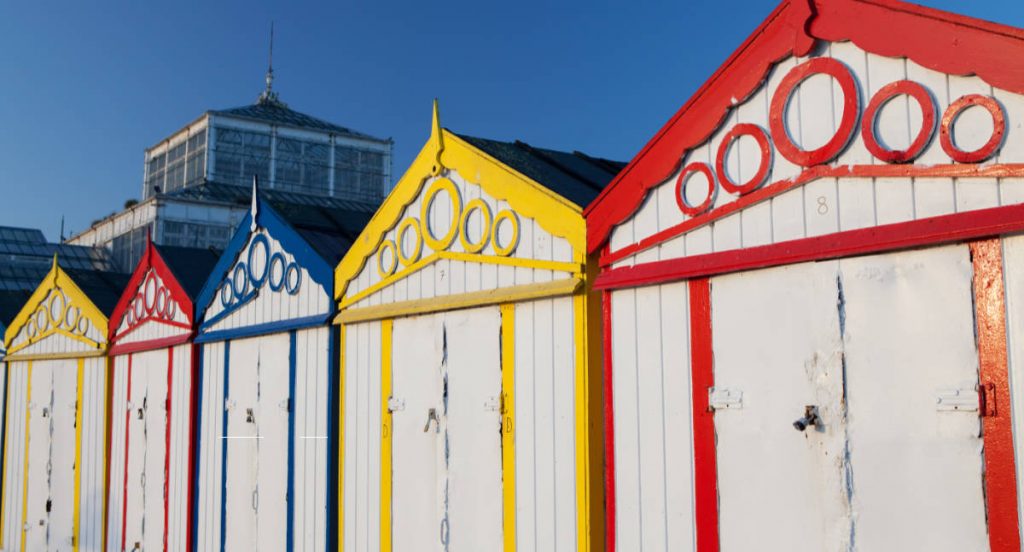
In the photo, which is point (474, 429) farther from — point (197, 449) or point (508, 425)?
point (197, 449)

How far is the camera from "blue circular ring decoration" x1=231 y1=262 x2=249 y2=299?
30.8 feet

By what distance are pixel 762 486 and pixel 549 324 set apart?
5.67 feet

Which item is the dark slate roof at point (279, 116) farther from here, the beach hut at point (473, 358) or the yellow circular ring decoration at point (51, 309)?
the beach hut at point (473, 358)

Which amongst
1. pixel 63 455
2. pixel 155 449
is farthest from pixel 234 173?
pixel 155 449

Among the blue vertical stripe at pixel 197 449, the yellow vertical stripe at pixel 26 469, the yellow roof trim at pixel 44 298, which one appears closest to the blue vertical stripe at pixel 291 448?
the blue vertical stripe at pixel 197 449

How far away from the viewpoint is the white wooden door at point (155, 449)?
10.6 metres

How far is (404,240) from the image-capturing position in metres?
7.23

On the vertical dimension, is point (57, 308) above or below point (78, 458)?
above

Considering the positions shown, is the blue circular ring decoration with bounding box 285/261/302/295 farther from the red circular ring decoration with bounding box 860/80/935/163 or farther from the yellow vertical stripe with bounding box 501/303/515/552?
the red circular ring decoration with bounding box 860/80/935/163

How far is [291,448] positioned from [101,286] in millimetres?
6202

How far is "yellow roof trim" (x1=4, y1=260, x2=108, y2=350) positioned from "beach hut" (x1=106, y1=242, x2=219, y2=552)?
458mm

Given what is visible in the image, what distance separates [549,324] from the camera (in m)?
5.86

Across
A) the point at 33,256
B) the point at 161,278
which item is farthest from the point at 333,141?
the point at 161,278

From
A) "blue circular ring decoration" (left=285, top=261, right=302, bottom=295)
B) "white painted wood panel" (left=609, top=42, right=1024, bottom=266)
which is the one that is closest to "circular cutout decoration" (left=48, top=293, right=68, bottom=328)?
"blue circular ring decoration" (left=285, top=261, right=302, bottom=295)
